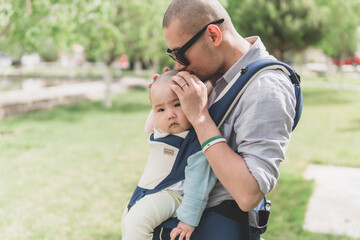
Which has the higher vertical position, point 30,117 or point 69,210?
point 69,210

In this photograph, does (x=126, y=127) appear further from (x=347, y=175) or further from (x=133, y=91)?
(x=133, y=91)

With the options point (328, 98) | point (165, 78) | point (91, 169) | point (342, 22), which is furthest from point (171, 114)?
point (342, 22)

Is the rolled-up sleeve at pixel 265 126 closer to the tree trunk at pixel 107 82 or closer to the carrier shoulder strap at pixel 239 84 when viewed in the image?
the carrier shoulder strap at pixel 239 84

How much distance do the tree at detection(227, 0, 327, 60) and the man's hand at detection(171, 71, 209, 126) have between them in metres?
18.4

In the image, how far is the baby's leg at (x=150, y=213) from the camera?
70.9 inches

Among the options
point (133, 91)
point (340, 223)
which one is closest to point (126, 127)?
point (340, 223)

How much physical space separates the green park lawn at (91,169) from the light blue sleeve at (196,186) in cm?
306

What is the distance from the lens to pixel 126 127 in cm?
1198

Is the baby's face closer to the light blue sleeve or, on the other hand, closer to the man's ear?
the light blue sleeve

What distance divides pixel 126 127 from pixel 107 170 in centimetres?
469

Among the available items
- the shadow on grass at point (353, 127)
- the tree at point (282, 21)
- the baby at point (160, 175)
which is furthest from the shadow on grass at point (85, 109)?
the baby at point (160, 175)

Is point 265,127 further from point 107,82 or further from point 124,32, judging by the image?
point 107,82

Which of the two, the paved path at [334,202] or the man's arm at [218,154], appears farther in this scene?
the paved path at [334,202]

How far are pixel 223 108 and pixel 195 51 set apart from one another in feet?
0.90
